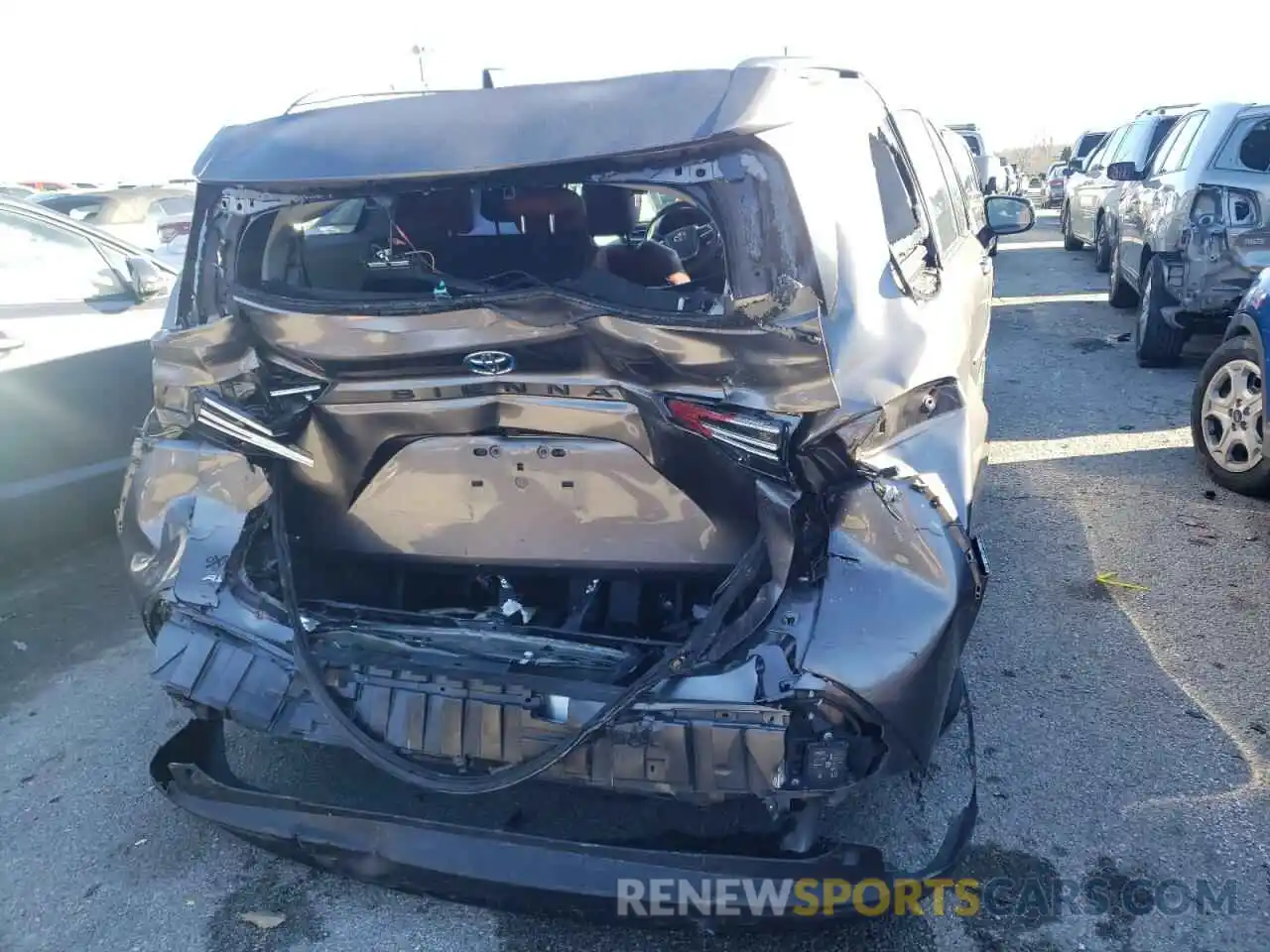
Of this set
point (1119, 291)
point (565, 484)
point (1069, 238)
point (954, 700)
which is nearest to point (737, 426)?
point (565, 484)

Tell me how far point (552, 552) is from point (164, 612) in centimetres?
109

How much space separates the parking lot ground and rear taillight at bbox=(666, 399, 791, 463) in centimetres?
119

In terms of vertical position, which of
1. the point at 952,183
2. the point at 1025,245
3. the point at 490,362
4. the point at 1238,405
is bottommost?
the point at 1025,245

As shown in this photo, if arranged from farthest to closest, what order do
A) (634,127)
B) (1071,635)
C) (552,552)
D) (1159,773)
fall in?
1. (1071,635)
2. (1159,773)
3. (552,552)
4. (634,127)

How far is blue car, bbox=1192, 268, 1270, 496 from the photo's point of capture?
4809 mm

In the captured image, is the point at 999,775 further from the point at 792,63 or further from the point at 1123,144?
the point at 1123,144

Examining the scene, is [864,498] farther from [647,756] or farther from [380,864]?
[380,864]

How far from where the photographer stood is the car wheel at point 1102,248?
1161 cm

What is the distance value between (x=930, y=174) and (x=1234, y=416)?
7.32 ft

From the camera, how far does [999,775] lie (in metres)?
2.99

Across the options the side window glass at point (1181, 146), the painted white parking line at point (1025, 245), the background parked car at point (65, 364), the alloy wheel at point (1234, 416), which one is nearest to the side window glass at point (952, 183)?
the alloy wheel at point (1234, 416)

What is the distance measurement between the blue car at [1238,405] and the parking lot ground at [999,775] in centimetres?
15

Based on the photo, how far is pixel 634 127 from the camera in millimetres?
2170

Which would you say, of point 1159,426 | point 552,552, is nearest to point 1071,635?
point 552,552
